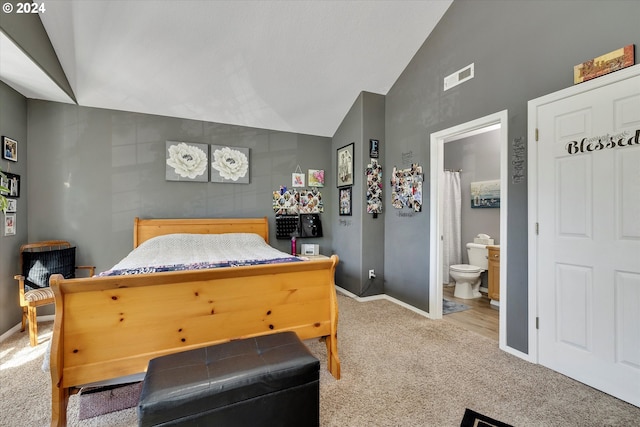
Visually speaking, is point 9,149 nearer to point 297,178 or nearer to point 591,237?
point 297,178

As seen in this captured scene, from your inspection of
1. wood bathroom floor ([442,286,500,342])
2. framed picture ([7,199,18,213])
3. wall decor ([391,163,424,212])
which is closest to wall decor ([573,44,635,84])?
wall decor ([391,163,424,212])

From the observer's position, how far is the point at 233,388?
1331 millimetres

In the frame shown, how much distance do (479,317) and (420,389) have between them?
183cm

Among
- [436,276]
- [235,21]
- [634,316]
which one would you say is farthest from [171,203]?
[634,316]

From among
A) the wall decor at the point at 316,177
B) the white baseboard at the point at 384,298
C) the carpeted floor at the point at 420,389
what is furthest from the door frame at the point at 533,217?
the wall decor at the point at 316,177

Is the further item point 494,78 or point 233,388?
point 494,78

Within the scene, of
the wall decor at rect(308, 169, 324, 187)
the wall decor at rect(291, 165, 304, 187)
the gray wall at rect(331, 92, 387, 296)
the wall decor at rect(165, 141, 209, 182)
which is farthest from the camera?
the wall decor at rect(308, 169, 324, 187)

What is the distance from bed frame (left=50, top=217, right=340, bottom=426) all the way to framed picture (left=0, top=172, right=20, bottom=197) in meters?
2.25

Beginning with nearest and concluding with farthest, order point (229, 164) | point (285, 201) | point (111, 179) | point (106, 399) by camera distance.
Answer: point (106, 399), point (111, 179), point (229, 164), point (285, 201)

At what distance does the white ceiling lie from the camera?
Answer: 2.65 m

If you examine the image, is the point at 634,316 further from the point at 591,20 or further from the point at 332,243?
the point at 332,243

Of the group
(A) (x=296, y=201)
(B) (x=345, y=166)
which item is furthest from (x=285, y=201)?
(B) (x=345, y=166)

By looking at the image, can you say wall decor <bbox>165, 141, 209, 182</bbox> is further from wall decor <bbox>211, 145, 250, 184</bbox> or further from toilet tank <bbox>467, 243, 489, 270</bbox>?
toilet tank <bbox>467, 243, 489, 270</bbox>

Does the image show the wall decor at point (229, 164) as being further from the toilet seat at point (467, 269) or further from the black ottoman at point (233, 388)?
the toilet seat at point (467, 269)
